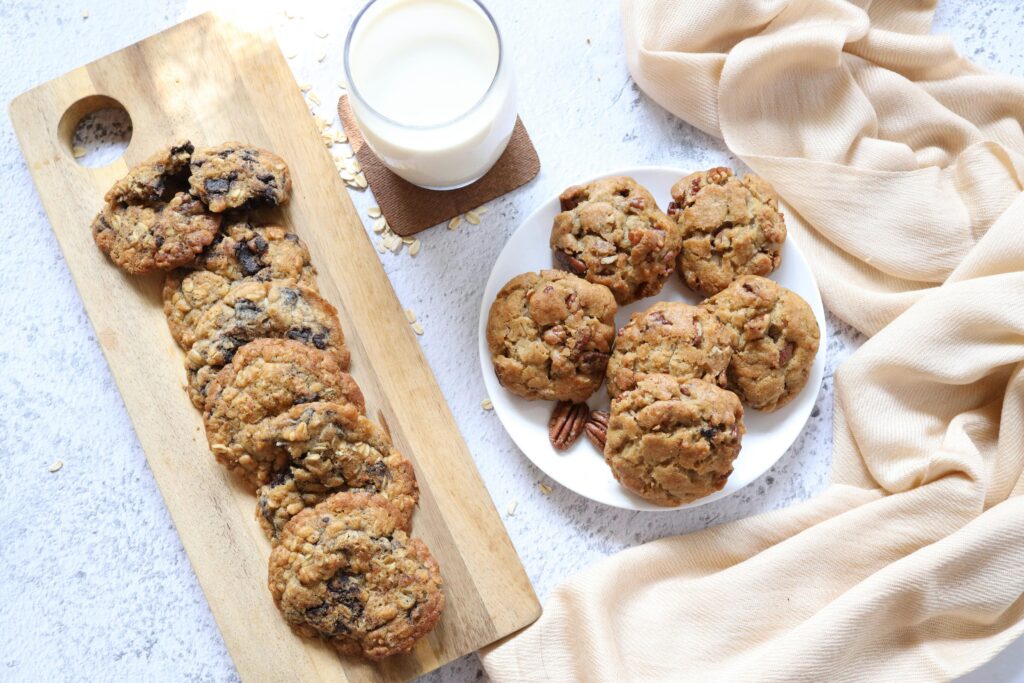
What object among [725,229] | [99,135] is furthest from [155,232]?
[725,229]

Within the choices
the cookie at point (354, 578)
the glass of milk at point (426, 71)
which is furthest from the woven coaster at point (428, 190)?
the cookie at point (354, 578)

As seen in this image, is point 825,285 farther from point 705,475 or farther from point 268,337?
point 268,337

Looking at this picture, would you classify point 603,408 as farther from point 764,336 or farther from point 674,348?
point 764,336

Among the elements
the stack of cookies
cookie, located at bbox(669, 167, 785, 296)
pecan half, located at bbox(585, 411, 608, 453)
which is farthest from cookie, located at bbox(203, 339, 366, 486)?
cookie, located at bbox(669, 167, 785, 296)

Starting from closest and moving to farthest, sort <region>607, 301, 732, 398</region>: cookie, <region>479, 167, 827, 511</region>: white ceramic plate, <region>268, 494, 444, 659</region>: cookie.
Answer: <region>268, 494, 444, 659</region>: cookie, <region>607, 301, 732, 398</region>: cookie, <region>479, 167, 827, 511</region>: white ceramic plate

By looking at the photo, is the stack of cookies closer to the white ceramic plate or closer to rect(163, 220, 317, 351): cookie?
rect(163, 220, 317, 351): cookie

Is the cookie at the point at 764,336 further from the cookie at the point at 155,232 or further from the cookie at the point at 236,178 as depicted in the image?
the cookie at the point at 155,232
